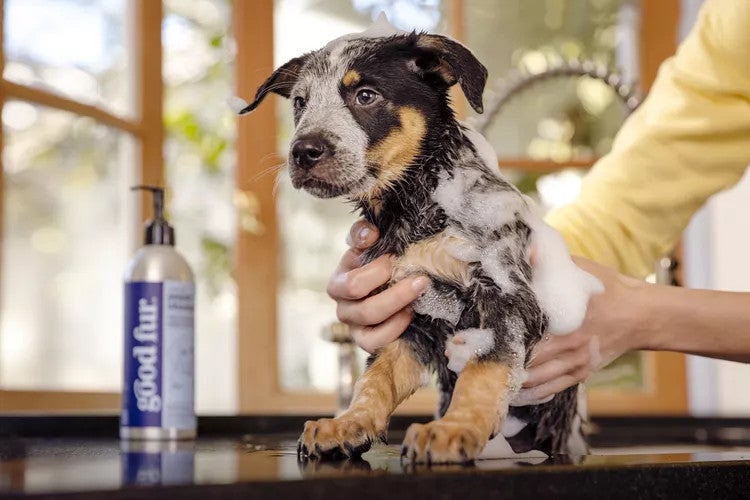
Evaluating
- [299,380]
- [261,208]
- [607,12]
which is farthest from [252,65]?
[607,12]

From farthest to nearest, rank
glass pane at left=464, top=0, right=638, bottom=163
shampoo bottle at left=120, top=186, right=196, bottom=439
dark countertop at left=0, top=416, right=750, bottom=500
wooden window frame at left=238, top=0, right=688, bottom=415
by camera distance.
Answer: glass pane at left=464, top=0, right=638, bottom=163, wooden window frame at left=238, top=0, right=688, bottom=415, shampoo bottle at left=120, top=186, right=196, bottom=439, dark countertop at left=0, top=416, right=750, bottom=500

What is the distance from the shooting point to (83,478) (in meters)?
0.58

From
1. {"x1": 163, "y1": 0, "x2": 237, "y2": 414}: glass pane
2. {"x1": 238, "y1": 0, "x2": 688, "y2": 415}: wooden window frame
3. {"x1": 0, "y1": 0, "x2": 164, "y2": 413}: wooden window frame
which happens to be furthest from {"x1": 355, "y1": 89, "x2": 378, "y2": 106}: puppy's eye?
{"x1": 163, "y1": 0, "x2": 237, "y2": 414}: glass pane

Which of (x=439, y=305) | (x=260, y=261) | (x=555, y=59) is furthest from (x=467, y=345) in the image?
(x=555, y=59)

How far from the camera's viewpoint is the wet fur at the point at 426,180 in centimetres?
84

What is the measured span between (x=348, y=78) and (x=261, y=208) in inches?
66.9

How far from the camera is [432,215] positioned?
87 cm

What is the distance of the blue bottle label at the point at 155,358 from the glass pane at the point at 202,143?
251cm

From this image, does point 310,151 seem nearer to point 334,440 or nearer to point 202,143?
point 334,440

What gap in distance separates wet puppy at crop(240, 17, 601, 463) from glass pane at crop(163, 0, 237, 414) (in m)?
2.74

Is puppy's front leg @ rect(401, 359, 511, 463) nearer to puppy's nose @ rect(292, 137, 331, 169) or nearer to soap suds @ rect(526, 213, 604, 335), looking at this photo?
soap suds @ rect(526, 213, 604, 335)

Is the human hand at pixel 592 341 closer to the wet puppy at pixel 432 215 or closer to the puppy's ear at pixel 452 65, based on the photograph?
the wet puppy at pixel 432 215

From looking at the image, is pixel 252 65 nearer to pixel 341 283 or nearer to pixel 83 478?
pixel 341 283

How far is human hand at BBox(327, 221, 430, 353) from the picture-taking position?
863 mm
